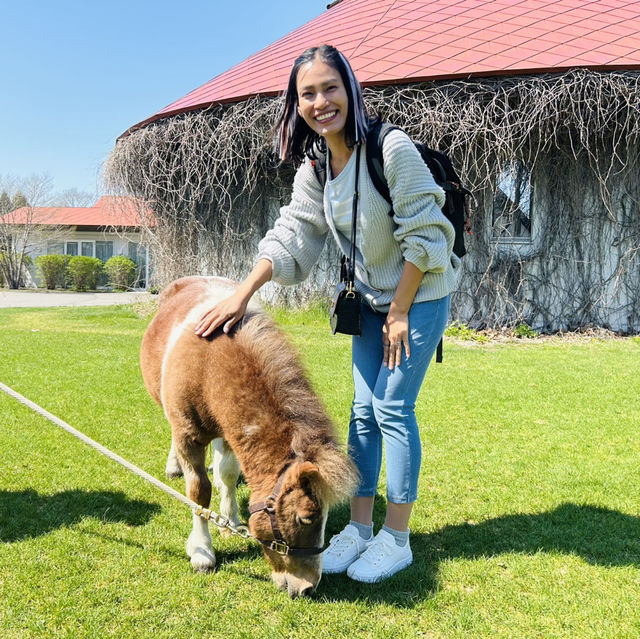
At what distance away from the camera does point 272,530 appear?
2.42 meters

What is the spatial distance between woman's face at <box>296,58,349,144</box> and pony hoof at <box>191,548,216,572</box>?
2.20 meters

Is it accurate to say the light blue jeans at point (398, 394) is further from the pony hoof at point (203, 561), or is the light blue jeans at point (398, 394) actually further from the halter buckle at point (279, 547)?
the pony hoof at point (203, 561)

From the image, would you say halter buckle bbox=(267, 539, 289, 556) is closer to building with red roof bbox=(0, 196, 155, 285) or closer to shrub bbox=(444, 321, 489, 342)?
shrub bbox=(444, 321, 489, 342)

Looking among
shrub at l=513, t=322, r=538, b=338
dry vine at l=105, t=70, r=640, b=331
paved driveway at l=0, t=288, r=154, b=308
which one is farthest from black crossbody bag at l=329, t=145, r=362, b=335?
paved driveway at l=0, t=288, r=154, b=308

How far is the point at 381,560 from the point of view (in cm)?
284

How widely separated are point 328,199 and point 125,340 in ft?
26.8

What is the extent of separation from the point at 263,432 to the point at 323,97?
153 cm

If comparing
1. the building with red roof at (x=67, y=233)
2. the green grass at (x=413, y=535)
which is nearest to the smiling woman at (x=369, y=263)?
the green grass at (x=413, y=535)

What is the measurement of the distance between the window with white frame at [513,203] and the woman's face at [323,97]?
8.13 metres

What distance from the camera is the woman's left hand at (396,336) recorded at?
8.96 ft

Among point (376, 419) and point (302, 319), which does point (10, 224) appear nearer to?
point (302, 319)

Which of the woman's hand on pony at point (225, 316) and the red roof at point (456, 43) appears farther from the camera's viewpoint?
the red roof at point (456, 43)

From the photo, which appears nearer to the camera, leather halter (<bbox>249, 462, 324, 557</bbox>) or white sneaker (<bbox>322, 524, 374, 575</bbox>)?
leather halter (<bbox>249, 462, 324, 557</bbox>)

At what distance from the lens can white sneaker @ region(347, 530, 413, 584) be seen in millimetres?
2812
